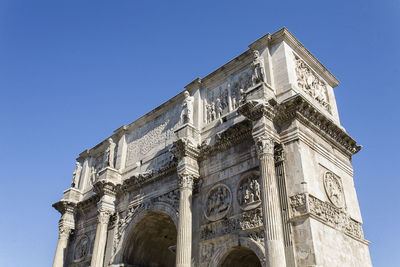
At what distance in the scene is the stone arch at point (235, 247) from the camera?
11367 millimetres

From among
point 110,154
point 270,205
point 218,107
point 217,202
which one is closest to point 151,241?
point 110,154

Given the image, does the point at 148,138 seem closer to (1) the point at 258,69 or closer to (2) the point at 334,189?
(1) the point at 258,69

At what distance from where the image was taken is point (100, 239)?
1717cm

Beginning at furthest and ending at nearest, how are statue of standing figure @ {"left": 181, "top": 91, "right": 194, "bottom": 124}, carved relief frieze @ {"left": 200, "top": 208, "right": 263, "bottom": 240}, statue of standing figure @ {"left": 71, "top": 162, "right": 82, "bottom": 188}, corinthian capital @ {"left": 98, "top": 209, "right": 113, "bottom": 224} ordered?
1. statue of standing figure @ {"left": 71, "top": 162, "right": 82, "bottom": 188}
2. corinthian capital @ {"left": 98, "top": 209, "right": 113, "bottom": 224}
3. statue of standing figure @ {"left": 181, "top": 91, "right": 194, "bottom": 124}
4. carved relief frieze @ {"left": 200, "top": 208, "right": 263, "bottom": 240}

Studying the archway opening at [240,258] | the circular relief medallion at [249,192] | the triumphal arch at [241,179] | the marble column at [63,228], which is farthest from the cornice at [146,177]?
the archway opening at [240,258]

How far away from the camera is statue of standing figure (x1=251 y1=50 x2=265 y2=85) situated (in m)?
13.4

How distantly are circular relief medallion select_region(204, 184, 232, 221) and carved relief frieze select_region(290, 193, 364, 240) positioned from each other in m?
2.51

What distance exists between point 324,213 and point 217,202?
3610 mm

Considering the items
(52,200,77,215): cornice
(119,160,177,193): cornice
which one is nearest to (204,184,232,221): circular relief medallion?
(119,160,177,193): cornice

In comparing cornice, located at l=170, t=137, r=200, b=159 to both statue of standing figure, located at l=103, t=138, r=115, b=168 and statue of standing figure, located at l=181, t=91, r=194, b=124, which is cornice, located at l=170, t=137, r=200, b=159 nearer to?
statue of standing figure, located at l=181, t=91, r=194, b=124

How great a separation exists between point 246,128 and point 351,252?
5.22m

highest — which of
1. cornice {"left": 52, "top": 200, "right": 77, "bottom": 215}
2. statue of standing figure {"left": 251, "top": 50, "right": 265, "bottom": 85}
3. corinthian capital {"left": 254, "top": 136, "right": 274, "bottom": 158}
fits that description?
statue of standing figure {"left": 251, "top": 50, "right": 265, "bottom": 85}

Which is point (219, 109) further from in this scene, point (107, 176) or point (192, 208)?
point (107, 176)

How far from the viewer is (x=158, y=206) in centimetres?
1602
